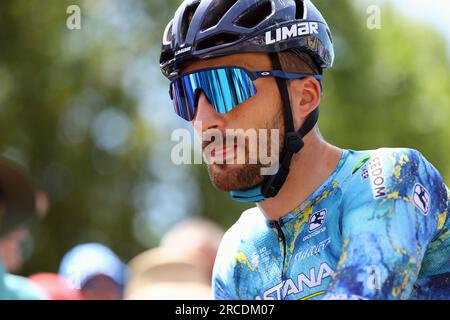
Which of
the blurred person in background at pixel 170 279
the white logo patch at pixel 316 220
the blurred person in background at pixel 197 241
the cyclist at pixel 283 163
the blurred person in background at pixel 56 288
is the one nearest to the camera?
the cyclist at pixel 283 163

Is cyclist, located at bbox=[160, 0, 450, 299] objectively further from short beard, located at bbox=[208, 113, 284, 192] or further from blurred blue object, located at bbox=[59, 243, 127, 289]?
blurred blue object, located at bbox=[59, 243, 127, 289]

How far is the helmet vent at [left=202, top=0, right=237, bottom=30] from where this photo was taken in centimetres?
427

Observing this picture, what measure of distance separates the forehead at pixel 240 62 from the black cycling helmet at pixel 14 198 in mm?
3350

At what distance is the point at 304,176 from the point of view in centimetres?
429

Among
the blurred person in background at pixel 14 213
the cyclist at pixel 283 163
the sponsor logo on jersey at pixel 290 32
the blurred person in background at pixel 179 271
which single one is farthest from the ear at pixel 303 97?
the blurred person in background at pixel 14 213

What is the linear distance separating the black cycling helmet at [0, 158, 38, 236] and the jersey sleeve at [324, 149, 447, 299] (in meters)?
3.88

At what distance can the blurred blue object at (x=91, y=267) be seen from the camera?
8695 mm

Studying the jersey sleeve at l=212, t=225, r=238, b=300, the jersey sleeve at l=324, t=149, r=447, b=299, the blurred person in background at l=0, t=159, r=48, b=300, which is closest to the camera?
the jersey sleeve at l=324, t=149, r=447, b=299

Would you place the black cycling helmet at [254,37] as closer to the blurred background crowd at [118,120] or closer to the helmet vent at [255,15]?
the helmet vent at [255,15]

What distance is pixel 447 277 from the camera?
165 inches

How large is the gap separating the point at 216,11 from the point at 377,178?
115 centimetres

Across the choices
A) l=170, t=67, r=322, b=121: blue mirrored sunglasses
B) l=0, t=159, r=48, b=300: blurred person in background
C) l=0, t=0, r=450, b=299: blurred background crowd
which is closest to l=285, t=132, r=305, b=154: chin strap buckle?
l=170, t=67, r=322, b=121: blue mirrored sunglasses

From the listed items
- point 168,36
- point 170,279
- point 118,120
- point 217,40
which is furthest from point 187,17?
point 118,120

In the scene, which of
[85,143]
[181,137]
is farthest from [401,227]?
[85,143]
